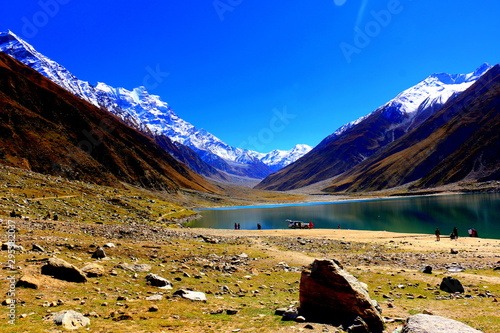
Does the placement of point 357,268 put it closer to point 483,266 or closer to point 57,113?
point 483,266

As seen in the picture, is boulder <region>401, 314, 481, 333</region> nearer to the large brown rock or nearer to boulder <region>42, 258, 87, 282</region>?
the large brown rock

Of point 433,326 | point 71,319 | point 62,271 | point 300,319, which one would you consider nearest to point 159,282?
point 62,271

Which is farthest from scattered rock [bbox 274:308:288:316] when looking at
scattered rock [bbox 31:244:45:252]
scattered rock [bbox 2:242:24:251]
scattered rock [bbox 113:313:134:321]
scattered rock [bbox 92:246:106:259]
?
scattered rock [bbox 2:242:24:251]

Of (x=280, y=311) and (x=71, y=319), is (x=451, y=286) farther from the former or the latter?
(x=71, y=319)

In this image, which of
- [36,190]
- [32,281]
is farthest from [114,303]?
[36,190]

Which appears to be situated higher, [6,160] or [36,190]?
[6,160]
